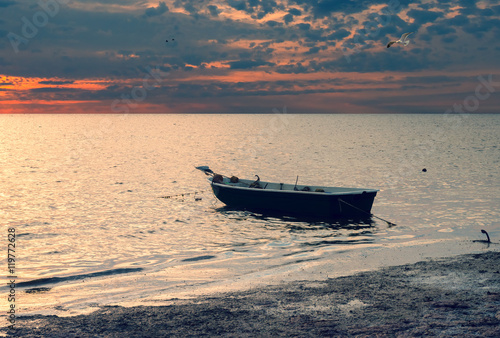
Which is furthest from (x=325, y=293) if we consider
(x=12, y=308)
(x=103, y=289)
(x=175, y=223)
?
(x=175, y=223)

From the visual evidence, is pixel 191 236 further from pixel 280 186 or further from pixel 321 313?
pixel 321 313

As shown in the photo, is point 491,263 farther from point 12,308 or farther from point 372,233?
point 12,308

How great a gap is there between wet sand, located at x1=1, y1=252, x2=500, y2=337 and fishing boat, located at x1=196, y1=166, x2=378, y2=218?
11488 mm

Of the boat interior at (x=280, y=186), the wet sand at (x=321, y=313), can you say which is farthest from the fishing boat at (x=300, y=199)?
the wet sand at (x=321, y=313)

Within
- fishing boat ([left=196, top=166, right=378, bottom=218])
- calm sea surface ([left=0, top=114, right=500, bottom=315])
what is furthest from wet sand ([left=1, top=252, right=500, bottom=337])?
fishing boat ([left=196, top=166, right=378, bottom=218])

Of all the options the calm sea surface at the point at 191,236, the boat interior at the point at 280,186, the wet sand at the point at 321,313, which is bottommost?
the calm sea surface at the point at 191,236

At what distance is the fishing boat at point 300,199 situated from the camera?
81.7 feet

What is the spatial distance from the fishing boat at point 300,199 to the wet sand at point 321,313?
11.5 meters

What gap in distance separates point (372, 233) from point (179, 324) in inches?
570

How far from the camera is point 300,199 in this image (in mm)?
25938

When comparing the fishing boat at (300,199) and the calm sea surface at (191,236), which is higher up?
the fishing boat at (300,199)

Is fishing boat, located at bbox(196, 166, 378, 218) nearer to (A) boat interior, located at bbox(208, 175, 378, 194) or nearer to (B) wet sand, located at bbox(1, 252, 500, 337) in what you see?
(A) boat interior, located at bbox(208, 175, 378, 194)

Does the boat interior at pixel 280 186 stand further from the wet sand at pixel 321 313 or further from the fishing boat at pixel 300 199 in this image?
the wet sand at pixel 321 313

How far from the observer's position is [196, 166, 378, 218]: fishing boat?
2489 cm
